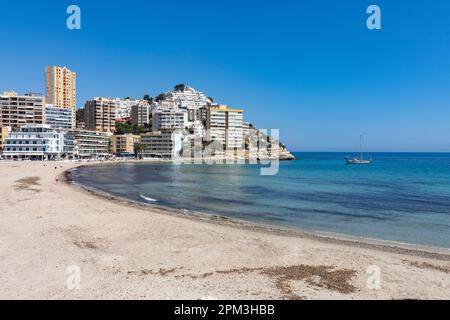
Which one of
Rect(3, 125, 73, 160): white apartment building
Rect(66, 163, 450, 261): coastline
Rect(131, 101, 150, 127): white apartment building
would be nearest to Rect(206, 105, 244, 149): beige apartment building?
Rect(131, 101, 150, 127): white apartment building

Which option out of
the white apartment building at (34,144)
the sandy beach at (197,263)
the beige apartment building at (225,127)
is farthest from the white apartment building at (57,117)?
the sandy beach at (197,263)

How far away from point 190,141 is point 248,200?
121840mm

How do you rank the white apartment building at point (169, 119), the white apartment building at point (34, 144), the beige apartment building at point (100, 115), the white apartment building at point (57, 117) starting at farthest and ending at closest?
the beige apartment building at point (100, 115), the white apartment building at point (169, 119), the white apartment building at point (57, 117), the white apartment building at point (34, 144)

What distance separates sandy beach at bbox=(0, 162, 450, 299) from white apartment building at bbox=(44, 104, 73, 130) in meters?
128

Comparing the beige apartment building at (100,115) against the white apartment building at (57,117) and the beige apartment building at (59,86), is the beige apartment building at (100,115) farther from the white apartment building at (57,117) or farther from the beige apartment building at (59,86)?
the white apartment building at (57,117)

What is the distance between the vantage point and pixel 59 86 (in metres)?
164

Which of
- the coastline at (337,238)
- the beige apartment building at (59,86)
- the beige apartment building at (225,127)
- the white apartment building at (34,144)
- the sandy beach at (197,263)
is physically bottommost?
the coastline at (337,238)

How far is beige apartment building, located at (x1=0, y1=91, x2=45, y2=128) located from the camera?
11894 cm

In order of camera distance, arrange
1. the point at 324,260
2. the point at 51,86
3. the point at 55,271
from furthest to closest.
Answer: the point at 51,86 → the point at 324,260 → the point at 55,271

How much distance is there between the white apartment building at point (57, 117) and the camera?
130 meters

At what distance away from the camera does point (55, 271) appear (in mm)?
8820

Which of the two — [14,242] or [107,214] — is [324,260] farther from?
[107,214]

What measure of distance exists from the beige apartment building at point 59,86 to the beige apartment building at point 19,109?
3443 cm
